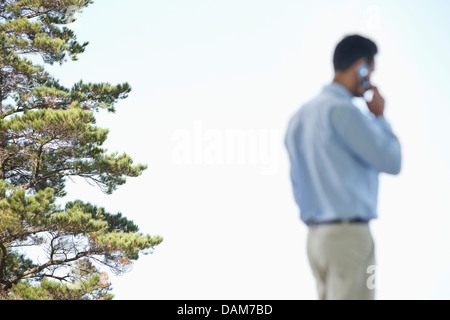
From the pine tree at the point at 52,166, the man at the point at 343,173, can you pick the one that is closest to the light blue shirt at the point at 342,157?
the man at the point at 343,173

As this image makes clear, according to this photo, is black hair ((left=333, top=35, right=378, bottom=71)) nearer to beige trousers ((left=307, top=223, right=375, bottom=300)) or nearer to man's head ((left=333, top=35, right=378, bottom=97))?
man's head ((left=333, top=35, right=378, bottom=97))

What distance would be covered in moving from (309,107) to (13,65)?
712 centimetres

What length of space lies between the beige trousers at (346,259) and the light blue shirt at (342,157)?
0.04 meters

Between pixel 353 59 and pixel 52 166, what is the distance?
6942 millimetres

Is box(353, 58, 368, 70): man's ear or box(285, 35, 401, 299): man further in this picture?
box(353, 58, 368, 70): man's ear

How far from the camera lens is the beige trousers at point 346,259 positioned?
1.43 metres

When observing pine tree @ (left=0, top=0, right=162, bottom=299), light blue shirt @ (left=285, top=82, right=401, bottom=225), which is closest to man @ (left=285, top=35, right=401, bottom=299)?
light blue shirt @ (left=285, top=82, right=401, bottom=225)

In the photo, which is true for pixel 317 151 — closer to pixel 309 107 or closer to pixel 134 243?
pixel 309 107

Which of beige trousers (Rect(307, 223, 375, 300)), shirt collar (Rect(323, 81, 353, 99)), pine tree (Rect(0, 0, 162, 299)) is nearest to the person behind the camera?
beige trousers (Rect(307, 223, 375, 300))

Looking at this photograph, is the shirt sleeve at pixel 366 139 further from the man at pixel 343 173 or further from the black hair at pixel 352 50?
the black hair at pixel 352 50

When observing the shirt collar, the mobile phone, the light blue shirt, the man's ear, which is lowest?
the light blue shirt

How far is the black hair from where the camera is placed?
5.16ft
